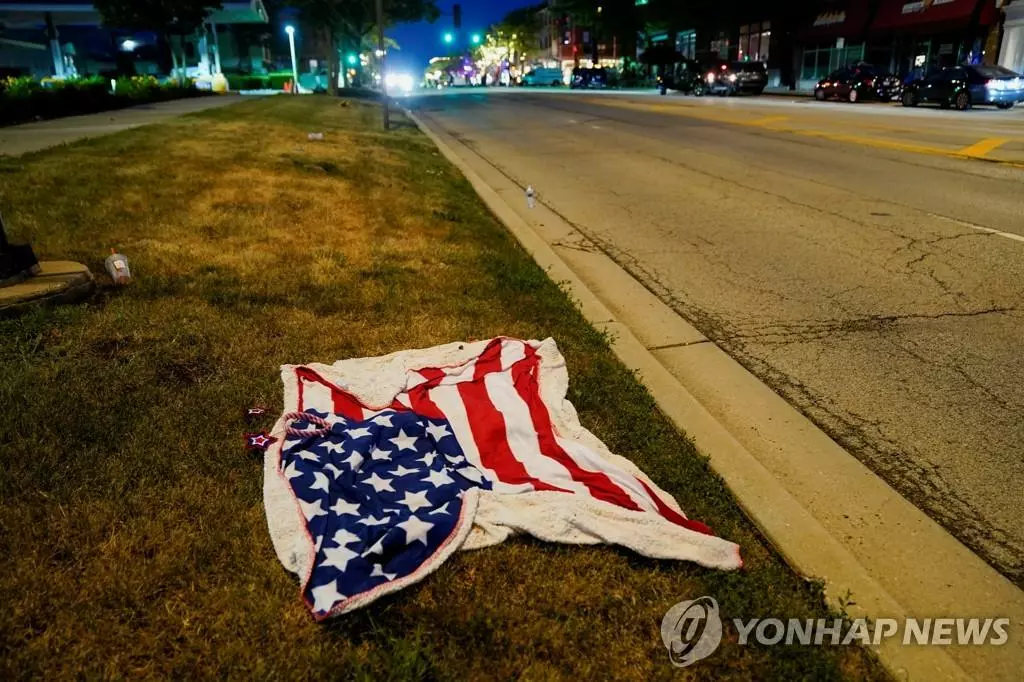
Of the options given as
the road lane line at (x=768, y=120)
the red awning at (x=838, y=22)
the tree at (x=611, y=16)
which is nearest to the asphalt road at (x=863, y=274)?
the road lane line at (x=768, y=120)

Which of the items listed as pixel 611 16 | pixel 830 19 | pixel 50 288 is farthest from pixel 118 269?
pixel 611 16

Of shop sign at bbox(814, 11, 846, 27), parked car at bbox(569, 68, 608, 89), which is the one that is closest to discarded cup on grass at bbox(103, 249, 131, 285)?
shop sign at bbox(814, 11, 846, 27)

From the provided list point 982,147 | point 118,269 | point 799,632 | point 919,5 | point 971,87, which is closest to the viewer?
point 799,632

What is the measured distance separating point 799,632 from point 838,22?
44847 mm

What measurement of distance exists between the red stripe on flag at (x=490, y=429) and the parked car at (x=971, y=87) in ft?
89.3

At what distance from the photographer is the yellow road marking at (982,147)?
1261 cm

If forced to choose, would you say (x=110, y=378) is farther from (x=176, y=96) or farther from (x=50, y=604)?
(x=176, y=96)

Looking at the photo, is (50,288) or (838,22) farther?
Answer: (838,22)

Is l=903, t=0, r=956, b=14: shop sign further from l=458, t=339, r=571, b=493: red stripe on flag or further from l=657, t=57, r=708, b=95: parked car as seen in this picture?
l=458, t=339, r=571, b=493: red stripe on flag

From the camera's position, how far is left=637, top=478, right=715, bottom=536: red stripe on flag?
8.32ft

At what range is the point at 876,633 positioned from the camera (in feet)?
7.06

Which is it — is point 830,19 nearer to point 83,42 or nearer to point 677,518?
point 677,518

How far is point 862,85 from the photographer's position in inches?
1174

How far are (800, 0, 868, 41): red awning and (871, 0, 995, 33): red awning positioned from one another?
134 cm
